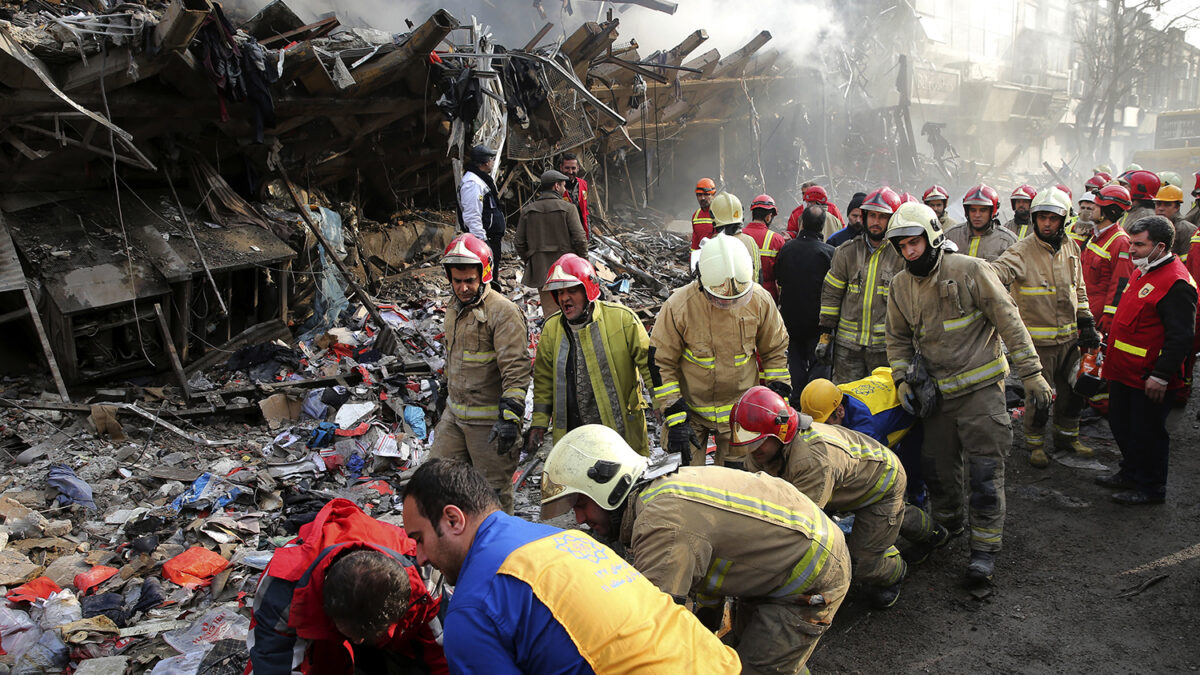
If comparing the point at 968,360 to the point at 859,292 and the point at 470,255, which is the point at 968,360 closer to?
the point at 859,292

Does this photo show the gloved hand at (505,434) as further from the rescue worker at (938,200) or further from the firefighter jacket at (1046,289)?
the rescue worker at (938,200)

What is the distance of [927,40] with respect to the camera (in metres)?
27.0

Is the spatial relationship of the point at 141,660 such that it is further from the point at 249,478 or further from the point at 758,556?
the point at 758,556

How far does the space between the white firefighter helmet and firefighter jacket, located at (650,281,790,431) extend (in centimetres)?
148

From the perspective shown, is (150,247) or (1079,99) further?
(1079,99)

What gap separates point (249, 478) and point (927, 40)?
28784 millimetres

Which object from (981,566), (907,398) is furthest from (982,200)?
(981,566)

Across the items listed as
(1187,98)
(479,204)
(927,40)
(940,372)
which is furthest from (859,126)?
(1187,98)

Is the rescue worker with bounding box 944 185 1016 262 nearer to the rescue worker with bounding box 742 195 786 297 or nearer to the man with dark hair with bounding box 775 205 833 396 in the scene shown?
the man with dark hair with bounding box 775 205 833 396

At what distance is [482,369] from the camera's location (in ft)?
13.2

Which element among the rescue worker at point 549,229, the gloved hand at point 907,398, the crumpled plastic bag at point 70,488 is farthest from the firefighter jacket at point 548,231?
the crumpled plastic bag at point 70,488

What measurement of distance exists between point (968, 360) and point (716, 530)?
2.32m

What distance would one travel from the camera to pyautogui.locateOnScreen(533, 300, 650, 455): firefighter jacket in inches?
154

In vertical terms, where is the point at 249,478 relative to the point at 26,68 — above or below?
below
